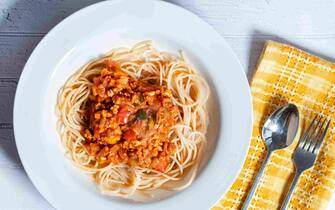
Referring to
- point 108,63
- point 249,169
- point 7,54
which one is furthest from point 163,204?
point 7,54

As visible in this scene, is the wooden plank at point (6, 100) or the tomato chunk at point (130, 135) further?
the wooden plank at point (6, 100)

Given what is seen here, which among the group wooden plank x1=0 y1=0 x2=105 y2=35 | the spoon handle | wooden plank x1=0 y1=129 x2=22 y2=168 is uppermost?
wooden plank x1=0 y1=0 x2=105 y2=35

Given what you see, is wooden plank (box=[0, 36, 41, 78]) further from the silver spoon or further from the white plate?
the silver spoon

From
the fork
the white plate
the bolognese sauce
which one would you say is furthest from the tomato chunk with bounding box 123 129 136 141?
the fork

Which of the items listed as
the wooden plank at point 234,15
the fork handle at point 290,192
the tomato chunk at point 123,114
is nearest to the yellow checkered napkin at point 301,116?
the fork handle at point 290,192

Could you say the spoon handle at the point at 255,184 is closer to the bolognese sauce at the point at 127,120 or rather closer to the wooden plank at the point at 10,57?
the bolognese sauce at the point at 127,120

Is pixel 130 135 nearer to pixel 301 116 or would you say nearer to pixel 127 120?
pixel 127 120

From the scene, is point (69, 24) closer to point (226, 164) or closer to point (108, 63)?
point (108, 63)
